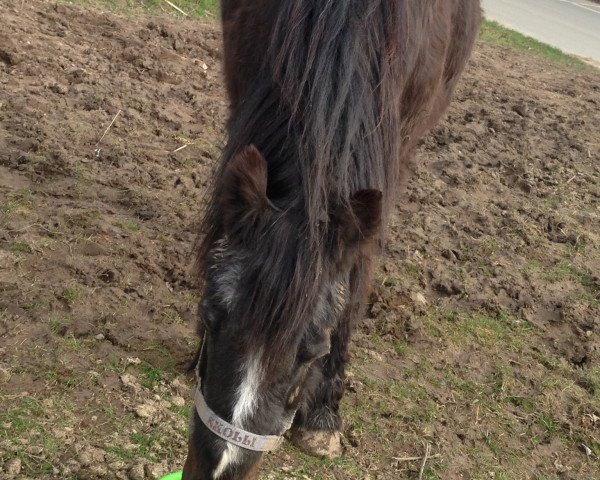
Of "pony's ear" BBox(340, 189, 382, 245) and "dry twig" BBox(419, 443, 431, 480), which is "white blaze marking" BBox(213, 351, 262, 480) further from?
"dry twig" BBox(419, 443, 431, 480)

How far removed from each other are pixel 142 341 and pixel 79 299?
1.50 ft

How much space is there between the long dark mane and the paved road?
36.3 feet

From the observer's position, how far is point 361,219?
204 centimetres

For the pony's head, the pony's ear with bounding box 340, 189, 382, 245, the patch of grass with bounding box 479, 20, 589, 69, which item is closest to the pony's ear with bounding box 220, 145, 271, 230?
the pony's head

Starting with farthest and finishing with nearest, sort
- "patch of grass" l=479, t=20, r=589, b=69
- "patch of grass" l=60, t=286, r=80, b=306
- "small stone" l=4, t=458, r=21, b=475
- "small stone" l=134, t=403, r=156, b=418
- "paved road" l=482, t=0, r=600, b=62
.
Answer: "paved road" l=482, t=0, r=600, b=62 → "patch of grass" l=479, t=20, r=589, b=69 → "patch of grass" l=60, t=286, r=80, b=306 → "small stone" l=134, t=403, r=156, b=418 → "small stone" l=4, t=458, r=21, b=475

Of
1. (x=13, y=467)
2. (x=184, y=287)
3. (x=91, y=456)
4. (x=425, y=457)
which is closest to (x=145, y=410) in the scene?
(x=91, y=456)

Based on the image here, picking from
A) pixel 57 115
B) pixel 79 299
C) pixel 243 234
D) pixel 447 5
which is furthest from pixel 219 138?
pixel 243 234

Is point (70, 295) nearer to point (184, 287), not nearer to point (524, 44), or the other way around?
point (184, 287)

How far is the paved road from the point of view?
1416 cm

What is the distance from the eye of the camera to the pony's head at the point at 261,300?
6.33ft

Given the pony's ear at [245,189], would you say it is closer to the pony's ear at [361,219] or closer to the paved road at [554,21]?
the pony's ear at [361,219]

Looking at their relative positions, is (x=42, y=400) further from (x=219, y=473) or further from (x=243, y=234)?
(x=243, y=234)

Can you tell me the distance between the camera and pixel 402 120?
115 inches

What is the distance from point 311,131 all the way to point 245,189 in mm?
283
